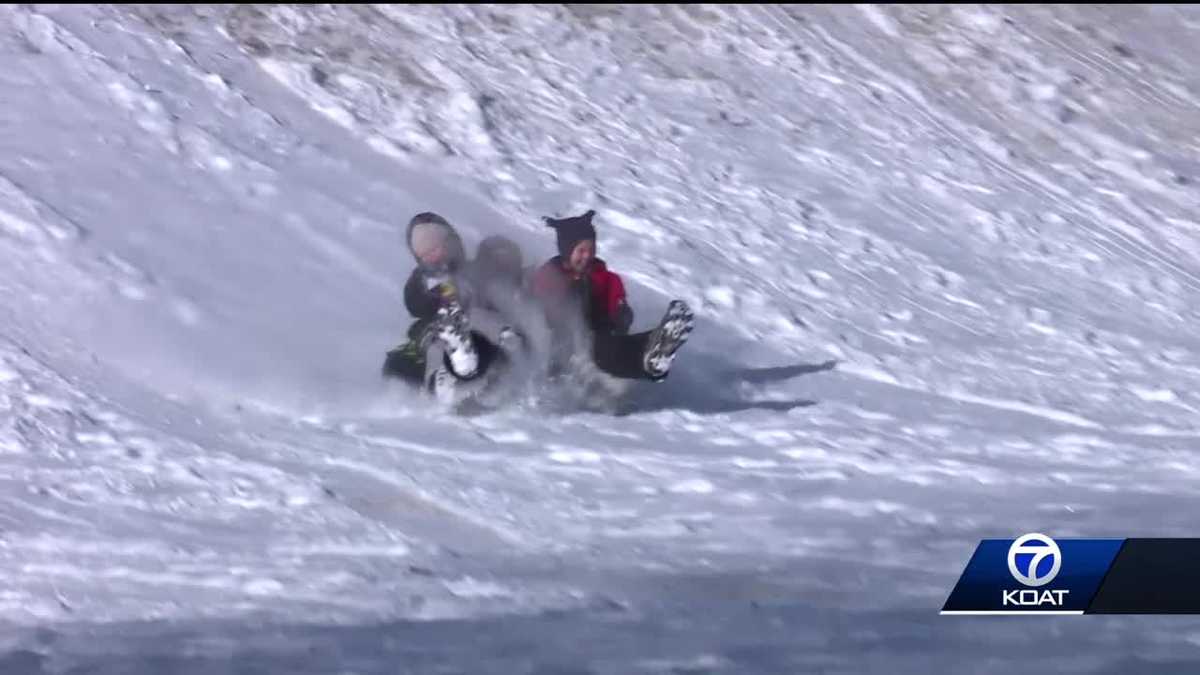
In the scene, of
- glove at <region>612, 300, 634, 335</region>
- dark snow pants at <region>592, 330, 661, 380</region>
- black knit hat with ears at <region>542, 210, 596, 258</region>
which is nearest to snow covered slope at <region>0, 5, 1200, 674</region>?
dark snow pants at <region>592, 330, 661, 380</region>

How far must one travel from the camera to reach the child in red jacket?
715cm

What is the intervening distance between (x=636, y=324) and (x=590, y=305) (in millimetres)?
1534

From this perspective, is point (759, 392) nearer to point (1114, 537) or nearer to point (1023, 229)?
point (1114, 537)

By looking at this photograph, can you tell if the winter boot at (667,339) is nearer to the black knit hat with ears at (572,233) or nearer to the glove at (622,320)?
the glove at (622,320)

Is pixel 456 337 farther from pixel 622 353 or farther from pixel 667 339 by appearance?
pixel 667 339

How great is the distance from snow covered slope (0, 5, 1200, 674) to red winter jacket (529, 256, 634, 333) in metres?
0.44

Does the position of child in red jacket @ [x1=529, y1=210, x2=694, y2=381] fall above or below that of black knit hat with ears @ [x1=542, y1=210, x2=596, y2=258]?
below

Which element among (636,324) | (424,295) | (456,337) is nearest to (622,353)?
(456,337)

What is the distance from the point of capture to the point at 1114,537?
6.20 meters

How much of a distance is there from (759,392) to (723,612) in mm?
2583

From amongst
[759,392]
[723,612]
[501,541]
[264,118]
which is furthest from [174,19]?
[723,612]

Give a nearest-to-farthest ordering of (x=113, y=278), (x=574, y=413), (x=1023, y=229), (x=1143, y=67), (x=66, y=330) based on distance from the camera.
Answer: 1. (x=574, y=413)
2. (x=66, y=330)
3. (x=113, y=278)
4. (x=1023, y=229)
5. (x=1143, y=67)

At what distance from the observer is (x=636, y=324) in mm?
8758

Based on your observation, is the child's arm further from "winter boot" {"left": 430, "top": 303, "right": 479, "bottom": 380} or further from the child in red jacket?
the child in red jacket
